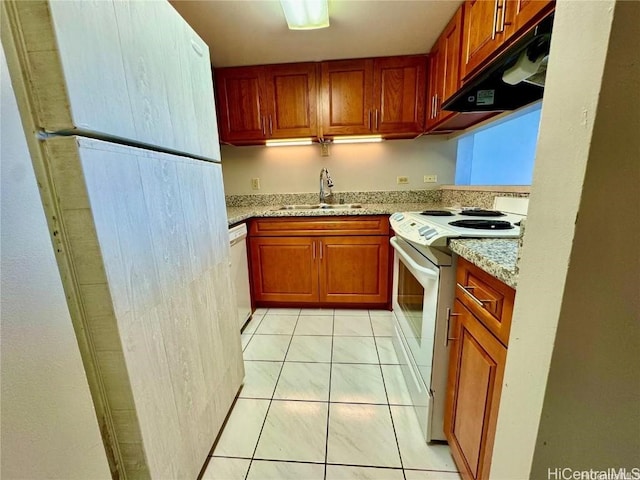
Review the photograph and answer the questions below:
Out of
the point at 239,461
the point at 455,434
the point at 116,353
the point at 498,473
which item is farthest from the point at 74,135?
the point at 455,434

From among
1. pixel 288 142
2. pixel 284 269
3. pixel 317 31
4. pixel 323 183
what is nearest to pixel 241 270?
pixel 284 269

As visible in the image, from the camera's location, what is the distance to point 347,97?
2.26 meters

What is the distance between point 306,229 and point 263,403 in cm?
126

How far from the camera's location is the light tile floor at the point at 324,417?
106 cm

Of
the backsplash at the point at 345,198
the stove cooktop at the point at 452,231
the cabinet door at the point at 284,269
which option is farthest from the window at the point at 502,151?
the cabinet door at the point at 284,269

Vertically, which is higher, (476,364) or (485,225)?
(485,225)

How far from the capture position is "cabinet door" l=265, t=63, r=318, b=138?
7.38 feet

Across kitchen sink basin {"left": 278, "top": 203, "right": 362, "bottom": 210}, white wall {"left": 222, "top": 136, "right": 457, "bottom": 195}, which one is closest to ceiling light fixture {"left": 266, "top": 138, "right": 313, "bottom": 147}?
white wall {"left": 222, "top": 136, "right": 457, "bottom": 195}

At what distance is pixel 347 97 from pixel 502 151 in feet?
4.15

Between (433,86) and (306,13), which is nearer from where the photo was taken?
(306,13)

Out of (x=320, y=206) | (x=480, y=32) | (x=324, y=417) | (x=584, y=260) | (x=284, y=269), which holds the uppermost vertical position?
(x=480, y=32)

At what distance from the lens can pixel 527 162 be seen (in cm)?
166

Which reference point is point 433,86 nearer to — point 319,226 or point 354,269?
point 319,226

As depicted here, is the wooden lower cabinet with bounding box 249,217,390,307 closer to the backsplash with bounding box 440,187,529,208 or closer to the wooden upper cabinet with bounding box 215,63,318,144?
the backsplash with bounding box 440,187,529,208
